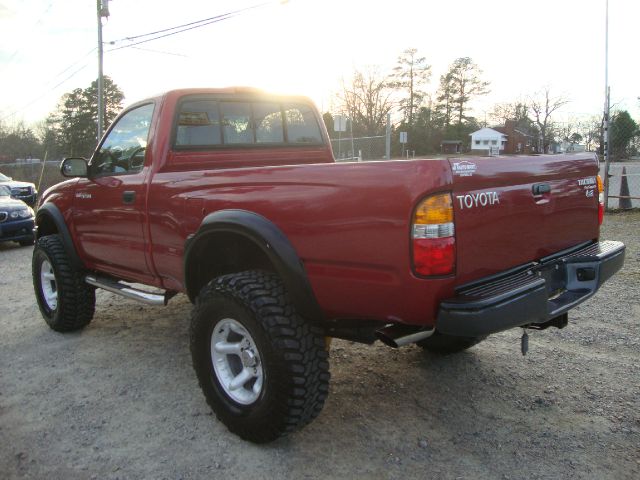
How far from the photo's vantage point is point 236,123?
4.14 meters

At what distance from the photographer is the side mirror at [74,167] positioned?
14.1 ft

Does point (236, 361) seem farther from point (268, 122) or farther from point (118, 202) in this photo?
point (268, 122)

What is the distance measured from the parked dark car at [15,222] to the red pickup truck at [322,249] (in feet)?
23.9

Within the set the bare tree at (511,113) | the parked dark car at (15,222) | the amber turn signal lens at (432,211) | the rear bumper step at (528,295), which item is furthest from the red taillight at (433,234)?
the bare tree at (511,113)

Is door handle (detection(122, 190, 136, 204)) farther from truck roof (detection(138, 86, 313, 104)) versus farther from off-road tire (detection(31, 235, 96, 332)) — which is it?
off-road tire (detection(31, 235, 96, 332))

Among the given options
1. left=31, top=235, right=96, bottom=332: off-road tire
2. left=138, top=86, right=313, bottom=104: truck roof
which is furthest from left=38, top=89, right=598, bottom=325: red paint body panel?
left=31, top=235, right=96, bottom=332: off-road tire

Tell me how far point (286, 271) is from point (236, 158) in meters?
1.72

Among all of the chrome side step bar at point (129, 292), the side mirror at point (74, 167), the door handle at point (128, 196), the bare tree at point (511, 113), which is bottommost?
the chrome side step bar at point (129, 292)

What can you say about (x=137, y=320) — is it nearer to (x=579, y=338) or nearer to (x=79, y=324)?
(x=79, y=324)

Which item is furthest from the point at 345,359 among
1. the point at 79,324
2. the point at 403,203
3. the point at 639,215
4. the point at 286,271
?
the point at 639,215

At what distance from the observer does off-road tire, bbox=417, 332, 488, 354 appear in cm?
376

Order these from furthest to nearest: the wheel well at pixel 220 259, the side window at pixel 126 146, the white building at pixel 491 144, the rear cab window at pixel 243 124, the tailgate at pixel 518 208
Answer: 1. the white building at pixel 491 144
2. the side window at pixel 126 146
3. the rear cab window at pixel 243 124
4. the wheel well at pixel 220 259
5. the tailgate at pixel 518 208

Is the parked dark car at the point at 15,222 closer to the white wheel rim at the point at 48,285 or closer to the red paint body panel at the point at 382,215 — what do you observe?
the white wheel rim at the point at 48,285

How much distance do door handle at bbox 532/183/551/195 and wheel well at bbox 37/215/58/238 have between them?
4136 mm
